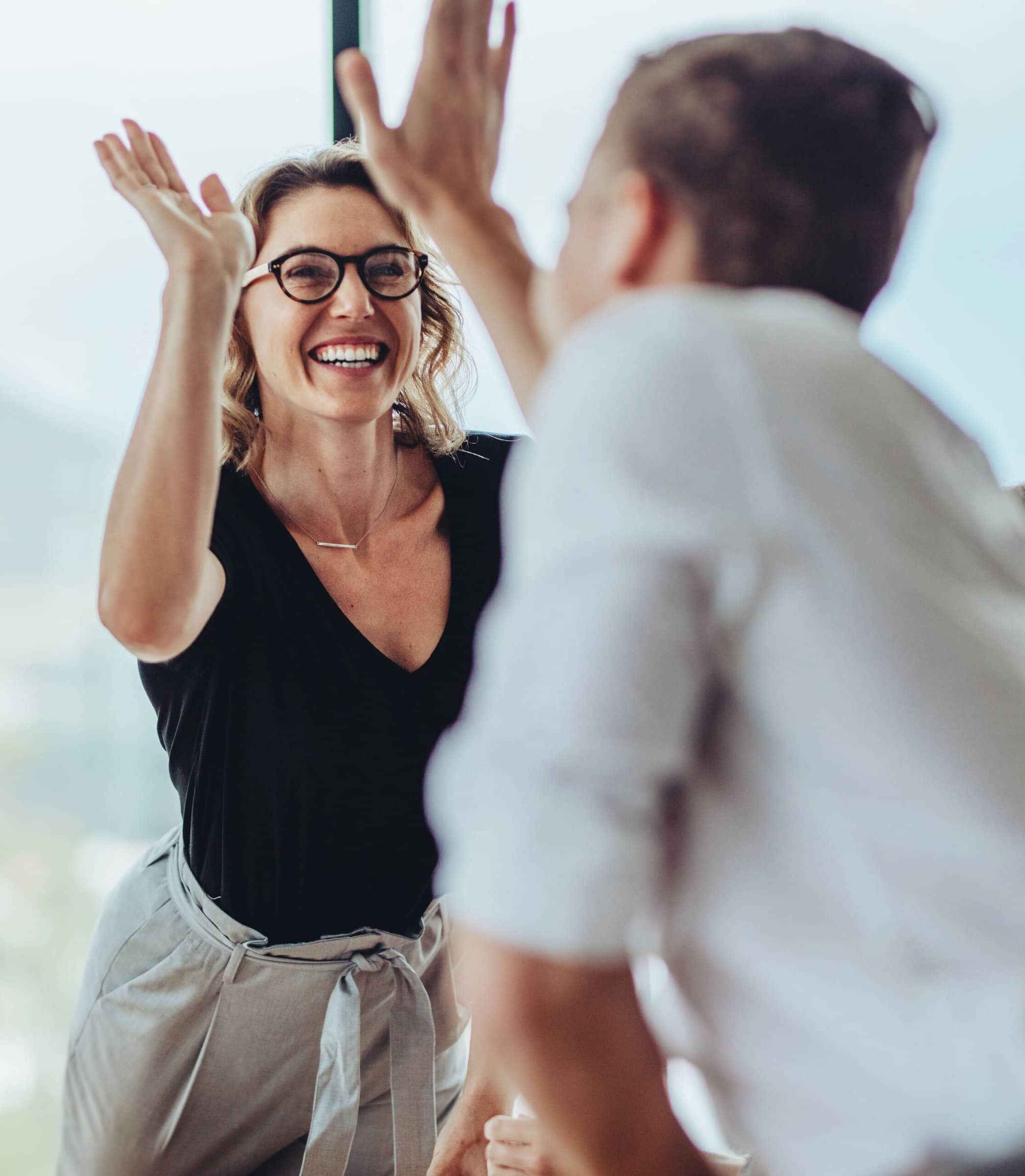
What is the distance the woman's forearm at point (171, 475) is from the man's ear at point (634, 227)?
0.66 meters

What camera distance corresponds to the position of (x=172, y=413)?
1.12m

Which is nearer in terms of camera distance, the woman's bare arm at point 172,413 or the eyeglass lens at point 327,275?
the woman's bare arm at point 172,413

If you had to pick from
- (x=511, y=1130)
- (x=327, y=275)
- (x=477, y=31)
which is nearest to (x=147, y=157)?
(x=327, y=275)

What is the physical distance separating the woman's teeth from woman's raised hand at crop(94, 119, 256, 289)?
13.9 inches

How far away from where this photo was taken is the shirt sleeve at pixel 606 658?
45cm

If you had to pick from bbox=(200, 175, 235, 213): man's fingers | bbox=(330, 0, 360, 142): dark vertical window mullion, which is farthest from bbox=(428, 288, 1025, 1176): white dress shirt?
bbox=(330, 0, 360, 142): dark vertical window mullion

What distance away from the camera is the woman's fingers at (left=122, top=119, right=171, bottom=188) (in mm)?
1171

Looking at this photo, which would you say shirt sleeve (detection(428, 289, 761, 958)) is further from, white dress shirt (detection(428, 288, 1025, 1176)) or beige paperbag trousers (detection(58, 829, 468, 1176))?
beige paperbag trousers (detection(58, 829, 468, 1176))

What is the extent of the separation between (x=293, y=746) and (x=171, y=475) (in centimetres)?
45

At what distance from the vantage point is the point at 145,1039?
1.42m

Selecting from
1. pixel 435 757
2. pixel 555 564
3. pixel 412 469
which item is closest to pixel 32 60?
pixel 412 469

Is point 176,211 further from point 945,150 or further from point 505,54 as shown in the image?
point 945,150

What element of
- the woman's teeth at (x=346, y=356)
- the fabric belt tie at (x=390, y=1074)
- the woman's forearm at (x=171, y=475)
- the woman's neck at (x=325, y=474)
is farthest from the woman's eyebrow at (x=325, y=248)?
the fabric belt tie at (x=390, y=1074)

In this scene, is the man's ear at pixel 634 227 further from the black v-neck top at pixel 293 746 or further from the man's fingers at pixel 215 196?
the black v-neck top at pixel 293 746
